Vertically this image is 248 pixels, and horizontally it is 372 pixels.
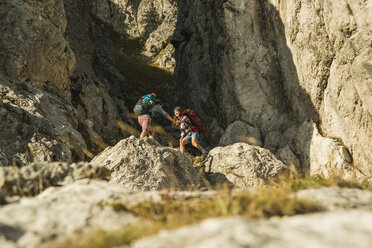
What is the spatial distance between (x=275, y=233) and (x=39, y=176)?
537cm

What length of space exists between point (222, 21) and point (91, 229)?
3360cm

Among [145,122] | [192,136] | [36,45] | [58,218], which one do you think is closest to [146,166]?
[145,122]

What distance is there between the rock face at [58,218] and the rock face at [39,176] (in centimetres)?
112

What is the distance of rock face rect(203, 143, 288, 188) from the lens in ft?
59.6

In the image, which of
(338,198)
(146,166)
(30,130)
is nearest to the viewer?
(338,198)

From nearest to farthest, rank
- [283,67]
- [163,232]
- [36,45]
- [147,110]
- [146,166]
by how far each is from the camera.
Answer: [163,232], [146,166], [147,110], [36,45], [283,67]

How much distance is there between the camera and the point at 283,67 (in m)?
30.2

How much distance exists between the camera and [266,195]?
17.1 feet

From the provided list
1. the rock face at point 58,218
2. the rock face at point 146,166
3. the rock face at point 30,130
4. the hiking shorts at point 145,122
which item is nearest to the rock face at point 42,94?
the rock face at point 30,130

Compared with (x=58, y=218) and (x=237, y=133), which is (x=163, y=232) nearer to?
(x=58, y=218)

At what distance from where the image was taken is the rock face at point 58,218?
4.38 meters

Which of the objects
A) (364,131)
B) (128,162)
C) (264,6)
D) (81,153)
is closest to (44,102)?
(81,153)

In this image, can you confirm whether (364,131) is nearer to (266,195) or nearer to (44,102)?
(266,195)

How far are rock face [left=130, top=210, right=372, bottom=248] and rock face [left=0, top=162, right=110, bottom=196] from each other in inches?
152
